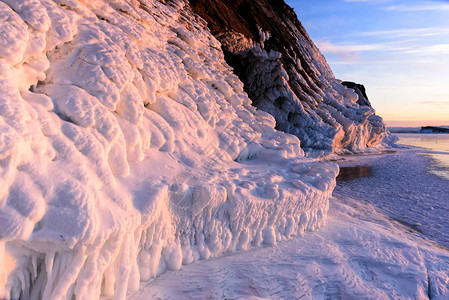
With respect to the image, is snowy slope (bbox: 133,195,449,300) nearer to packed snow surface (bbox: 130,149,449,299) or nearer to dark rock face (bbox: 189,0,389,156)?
packed snow surface (bbox: 130,149,449,299)

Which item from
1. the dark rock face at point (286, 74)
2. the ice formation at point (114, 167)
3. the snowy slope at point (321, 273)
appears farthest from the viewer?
the dark rock face at point (286, 74)

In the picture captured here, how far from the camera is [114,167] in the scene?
283cm

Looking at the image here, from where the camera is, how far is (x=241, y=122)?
5984 mm

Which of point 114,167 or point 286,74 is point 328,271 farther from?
point 286,74

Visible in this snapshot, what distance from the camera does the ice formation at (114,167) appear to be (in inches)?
79.0

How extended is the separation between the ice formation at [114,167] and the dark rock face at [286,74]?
19.0 ft

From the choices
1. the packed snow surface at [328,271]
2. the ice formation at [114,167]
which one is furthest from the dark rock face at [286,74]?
the packed snow surface at [328,271]

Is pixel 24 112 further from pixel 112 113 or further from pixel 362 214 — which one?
pixel 362 214

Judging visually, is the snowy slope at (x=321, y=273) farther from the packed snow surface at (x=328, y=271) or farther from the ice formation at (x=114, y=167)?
the ice formation at (x=114, y=167)

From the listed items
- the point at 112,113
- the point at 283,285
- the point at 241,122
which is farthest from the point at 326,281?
the point at 241,122

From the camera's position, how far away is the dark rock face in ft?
35.4

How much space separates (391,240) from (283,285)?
7.25ft

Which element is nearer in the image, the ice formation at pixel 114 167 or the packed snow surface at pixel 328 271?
the ice formation at pixel 114 167

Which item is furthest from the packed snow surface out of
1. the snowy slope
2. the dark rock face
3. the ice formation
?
the dark rock face
